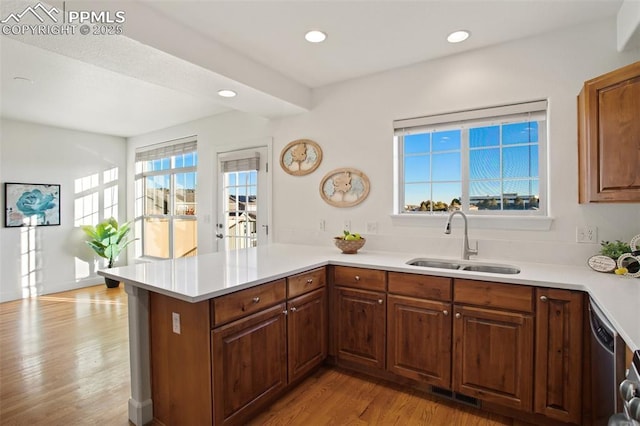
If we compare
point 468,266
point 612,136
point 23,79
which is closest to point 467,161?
point 468,266

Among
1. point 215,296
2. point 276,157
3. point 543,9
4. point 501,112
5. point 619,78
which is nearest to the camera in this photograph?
point 215,296

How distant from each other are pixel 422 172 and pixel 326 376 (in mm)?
1871

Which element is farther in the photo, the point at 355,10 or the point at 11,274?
the point at 11,274

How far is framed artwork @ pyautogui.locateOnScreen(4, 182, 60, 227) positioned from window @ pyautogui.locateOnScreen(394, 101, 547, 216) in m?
5.16

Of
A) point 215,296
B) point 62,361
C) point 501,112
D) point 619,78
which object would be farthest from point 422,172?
point 62,361

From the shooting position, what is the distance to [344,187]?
10.4 ft

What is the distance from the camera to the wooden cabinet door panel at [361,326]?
235cm

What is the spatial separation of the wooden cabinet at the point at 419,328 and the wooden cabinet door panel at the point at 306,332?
51 centimetres

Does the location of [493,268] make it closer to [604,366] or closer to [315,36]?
[604,366]

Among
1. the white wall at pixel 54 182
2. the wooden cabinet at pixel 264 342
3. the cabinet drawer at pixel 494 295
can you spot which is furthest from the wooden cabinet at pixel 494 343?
the white wall at pixel 54 182

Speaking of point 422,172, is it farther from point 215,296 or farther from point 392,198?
point 215,296

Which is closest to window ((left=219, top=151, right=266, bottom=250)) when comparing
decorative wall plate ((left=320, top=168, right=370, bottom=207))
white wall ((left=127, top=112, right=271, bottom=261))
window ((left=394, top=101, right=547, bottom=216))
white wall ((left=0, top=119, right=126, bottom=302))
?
white wall ((left=127, top=112, right=271, bottom=261))

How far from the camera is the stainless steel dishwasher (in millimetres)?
1268

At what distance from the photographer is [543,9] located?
80.0 inches
